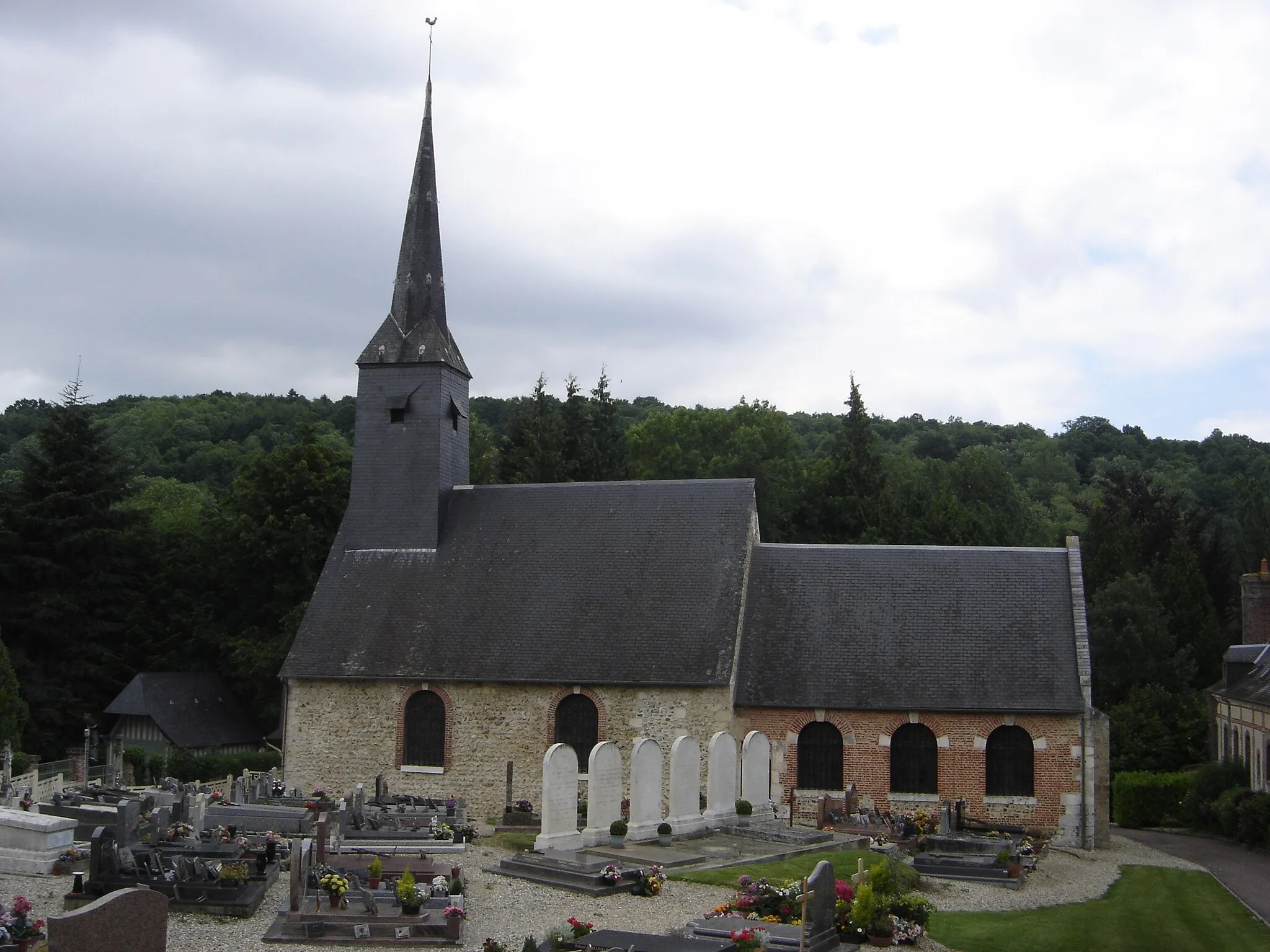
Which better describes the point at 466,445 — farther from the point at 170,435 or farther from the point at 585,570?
the point at 170,435

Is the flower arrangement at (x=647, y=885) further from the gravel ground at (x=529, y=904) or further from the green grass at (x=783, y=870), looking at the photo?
the green grass at (x=783, y=870)

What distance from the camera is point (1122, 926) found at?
57.5 ft

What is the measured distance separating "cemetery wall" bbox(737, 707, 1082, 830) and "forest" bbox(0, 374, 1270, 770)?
1020 cm

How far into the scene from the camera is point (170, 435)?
3081 inches

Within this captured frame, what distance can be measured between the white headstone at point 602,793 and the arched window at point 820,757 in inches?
243

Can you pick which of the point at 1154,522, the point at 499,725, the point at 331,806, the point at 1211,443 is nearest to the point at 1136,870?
the point at 499,725

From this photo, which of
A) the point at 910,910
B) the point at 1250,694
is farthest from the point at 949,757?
the point at 910,910

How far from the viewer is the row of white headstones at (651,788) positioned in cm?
2067

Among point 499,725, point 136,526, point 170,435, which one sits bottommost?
point 499,725

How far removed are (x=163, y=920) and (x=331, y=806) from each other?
39.3ft

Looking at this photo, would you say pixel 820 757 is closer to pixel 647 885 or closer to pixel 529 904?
pixel 647 885

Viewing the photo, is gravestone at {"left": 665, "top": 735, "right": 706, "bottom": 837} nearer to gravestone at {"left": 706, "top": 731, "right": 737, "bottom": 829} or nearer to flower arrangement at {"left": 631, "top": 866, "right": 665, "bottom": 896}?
gravestone at {"left": 706, "top": 731, "right": 737, "bottom": 829}

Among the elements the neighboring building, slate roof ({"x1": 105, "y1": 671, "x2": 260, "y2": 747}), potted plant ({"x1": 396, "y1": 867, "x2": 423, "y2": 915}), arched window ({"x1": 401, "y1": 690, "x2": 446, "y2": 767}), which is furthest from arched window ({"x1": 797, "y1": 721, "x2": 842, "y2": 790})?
slate roof ({"x1": 105, "y1": 671, "x2": 260, "y2": 747})

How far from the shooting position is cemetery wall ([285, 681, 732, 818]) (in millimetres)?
27328
